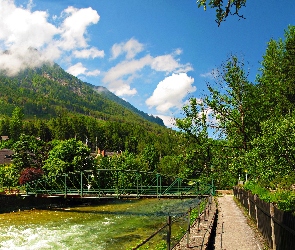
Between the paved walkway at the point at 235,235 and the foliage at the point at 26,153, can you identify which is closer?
the paved walkway at the point at 235,235

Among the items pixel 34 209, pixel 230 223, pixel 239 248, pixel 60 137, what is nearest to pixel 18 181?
pixel 34 209

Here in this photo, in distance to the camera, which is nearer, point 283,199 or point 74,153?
point 283,199

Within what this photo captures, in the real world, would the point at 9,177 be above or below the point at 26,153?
below

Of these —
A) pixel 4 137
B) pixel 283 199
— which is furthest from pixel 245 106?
pixel 4 137

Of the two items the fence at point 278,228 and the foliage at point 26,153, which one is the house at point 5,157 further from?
the fence at point 278,228

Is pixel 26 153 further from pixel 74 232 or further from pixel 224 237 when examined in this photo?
pixel 224 237

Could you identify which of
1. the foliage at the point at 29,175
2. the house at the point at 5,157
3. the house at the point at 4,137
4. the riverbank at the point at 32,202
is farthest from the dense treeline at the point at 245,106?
the house at the point at 4,137

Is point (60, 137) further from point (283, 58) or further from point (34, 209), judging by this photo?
point (283, 58)

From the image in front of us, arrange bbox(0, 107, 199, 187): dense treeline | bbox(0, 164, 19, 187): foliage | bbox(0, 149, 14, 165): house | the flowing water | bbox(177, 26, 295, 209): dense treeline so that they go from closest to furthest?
the flowing water < bbox(177, 26, 295, 209): dense treeline < bbox(0, 107, 199, 187): dense treeline < bbox(0, 164, 19, 187): foliage < bbox(0, 149, 14, 165): house

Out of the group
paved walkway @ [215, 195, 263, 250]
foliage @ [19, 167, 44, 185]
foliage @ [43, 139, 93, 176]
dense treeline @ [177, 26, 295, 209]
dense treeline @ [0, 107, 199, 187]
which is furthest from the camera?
foliage @ [43, 139, 93, 176]

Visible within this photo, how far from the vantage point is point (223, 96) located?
1193 inches

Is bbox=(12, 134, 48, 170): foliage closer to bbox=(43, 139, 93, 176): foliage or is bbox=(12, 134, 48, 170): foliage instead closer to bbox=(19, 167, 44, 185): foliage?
bbox=(19, 167, 44, 185): foliage

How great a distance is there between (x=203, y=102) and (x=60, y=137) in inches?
4615

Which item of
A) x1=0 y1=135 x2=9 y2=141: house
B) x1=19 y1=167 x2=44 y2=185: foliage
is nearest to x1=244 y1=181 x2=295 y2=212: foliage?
x1=19 y1=167 x2=44 y2=185: foliage
